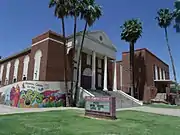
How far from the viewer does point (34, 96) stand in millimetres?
18844

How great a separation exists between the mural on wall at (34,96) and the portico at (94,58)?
6.02 m

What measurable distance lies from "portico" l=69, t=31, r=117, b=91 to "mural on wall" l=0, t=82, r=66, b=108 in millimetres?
6020

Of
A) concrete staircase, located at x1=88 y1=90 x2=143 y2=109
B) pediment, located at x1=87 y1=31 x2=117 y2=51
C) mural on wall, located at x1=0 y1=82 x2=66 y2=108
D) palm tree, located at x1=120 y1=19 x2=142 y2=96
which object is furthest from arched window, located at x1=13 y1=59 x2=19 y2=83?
palm tree, located at x1=120 y1=19 x2=142 y2=96

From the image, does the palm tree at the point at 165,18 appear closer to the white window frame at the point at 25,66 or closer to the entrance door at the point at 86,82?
the entrance door at the point at 86,82

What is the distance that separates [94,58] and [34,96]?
1096 centimetres

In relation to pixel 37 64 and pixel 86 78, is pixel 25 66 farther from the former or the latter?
pixel 86 78

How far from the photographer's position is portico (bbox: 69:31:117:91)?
25469mm

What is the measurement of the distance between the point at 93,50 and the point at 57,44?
5.99 meters

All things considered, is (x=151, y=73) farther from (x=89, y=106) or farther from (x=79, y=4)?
(x=89, y=106)

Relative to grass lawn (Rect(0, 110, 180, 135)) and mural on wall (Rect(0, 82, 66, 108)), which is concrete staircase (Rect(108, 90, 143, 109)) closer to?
mural on wall (Rect(0, 82, 66, 108))

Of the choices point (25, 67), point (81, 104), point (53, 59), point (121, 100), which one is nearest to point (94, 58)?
point (53, 59)

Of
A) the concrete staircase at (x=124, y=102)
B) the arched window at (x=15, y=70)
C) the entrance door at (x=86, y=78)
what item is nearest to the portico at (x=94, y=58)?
the entrance door at (x=86, y=78)

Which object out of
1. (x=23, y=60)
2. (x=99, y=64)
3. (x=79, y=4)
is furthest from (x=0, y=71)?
(x=79, y=4)

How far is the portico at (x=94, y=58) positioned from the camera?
83.6 ft
